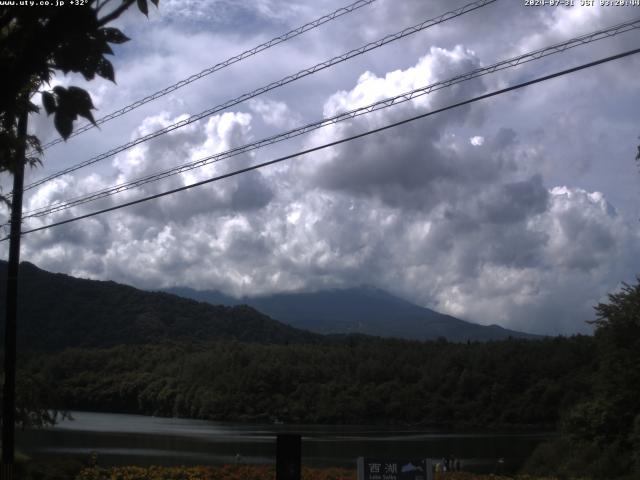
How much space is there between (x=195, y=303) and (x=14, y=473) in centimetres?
18113

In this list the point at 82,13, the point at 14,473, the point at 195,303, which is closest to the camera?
the point at 82,13

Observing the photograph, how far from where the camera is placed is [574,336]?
109 meters

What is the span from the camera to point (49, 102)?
16.5ft

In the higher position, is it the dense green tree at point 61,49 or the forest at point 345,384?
the dense green tree at point 61,49

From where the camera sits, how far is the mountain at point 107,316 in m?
118

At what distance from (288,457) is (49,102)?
7722 mm

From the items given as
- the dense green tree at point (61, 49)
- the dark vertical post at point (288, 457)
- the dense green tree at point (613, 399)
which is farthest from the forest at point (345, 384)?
the dense green tree at point (61, 49)

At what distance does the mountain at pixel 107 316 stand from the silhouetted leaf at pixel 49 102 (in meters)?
91.8

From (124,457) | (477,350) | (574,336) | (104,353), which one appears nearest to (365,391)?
(477,350)

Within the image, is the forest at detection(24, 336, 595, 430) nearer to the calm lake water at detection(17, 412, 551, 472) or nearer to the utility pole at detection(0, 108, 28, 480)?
the calm lake water at detection(17, 412, 551, 472)

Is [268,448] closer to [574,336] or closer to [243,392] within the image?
[243,392]

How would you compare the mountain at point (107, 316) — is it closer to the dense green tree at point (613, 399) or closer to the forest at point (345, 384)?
the forest at point (345, 384)

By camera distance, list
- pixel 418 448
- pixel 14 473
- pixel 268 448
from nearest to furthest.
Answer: pixel 14 473, pixel 268 448, pixel 418 448

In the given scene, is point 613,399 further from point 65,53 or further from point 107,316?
point 107,316
